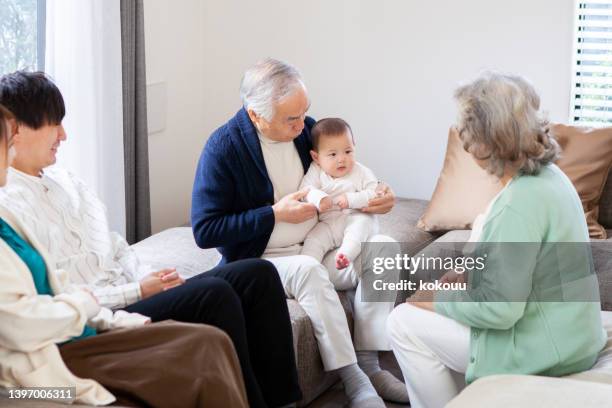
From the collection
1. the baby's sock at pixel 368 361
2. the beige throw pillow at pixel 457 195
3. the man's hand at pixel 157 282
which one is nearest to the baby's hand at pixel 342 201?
the baby's sock at pixel 368 361

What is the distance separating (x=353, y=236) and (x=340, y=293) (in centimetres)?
21

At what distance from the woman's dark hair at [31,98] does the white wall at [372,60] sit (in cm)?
166

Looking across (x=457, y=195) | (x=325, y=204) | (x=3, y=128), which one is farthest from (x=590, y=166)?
(x=3, y=128)

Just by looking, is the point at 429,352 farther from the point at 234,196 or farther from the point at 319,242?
the point at 234,196

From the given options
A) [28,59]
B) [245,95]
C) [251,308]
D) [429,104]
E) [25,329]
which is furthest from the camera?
[429,104]

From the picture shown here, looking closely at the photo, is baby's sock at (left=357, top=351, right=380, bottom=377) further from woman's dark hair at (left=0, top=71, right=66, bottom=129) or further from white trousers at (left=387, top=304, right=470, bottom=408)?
woman's dark hair at (left=0, top=71, right=66, bottom=129)

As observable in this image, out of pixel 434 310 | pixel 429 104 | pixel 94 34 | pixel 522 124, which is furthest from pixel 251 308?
pixel 429 104

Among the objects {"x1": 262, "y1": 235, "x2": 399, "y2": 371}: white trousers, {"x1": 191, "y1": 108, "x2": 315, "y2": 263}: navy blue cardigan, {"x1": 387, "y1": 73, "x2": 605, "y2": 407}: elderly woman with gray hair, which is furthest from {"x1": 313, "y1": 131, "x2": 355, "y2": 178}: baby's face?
{"x1": 387, "y1": 73, "x2": 605, "y2": 407}: elderly woman with gray hair

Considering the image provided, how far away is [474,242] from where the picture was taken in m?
→ 2.54

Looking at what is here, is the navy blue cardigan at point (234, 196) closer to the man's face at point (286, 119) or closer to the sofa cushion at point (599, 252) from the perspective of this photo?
the man's face at point (286, 119)

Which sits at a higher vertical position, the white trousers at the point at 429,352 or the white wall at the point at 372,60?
the white wall at the point at 372,60

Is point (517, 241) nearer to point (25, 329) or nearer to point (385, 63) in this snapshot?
point (25, 329)

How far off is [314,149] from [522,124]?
3.23 feet

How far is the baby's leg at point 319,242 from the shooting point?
3.06 metres
